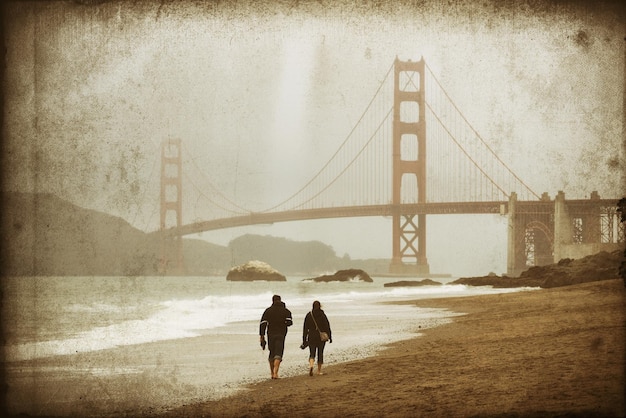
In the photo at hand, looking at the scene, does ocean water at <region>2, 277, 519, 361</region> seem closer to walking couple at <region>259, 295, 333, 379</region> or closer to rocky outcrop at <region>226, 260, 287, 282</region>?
walking couple at <region>259, 295, 333, 379</region>

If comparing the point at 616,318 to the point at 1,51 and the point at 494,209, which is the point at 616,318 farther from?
the point at 494,209

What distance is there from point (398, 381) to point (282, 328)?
1.41 metres

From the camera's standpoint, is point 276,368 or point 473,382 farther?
point 276,368

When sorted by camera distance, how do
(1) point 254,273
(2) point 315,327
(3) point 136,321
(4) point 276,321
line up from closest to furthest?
(4) point 276,321 → (2) point 315,327 → (3) point 136,321 → (1) point 254,273

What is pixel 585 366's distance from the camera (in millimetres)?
8953

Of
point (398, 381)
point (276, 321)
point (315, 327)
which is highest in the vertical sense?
point (276, 321)

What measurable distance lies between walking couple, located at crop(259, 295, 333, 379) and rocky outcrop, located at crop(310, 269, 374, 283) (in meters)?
48.4

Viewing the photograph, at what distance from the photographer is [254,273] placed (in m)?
58.7

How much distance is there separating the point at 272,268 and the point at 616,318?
47135 millimetres

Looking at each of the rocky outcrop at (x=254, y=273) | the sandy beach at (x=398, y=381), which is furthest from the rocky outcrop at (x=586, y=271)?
the rocky outcrop at (x=254, y=273)

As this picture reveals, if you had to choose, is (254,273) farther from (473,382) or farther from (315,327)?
(473,382)

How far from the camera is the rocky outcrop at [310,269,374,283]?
5862cm

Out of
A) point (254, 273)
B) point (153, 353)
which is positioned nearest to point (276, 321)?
point (153, 353)

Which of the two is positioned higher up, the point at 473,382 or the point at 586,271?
the point at 586,271
